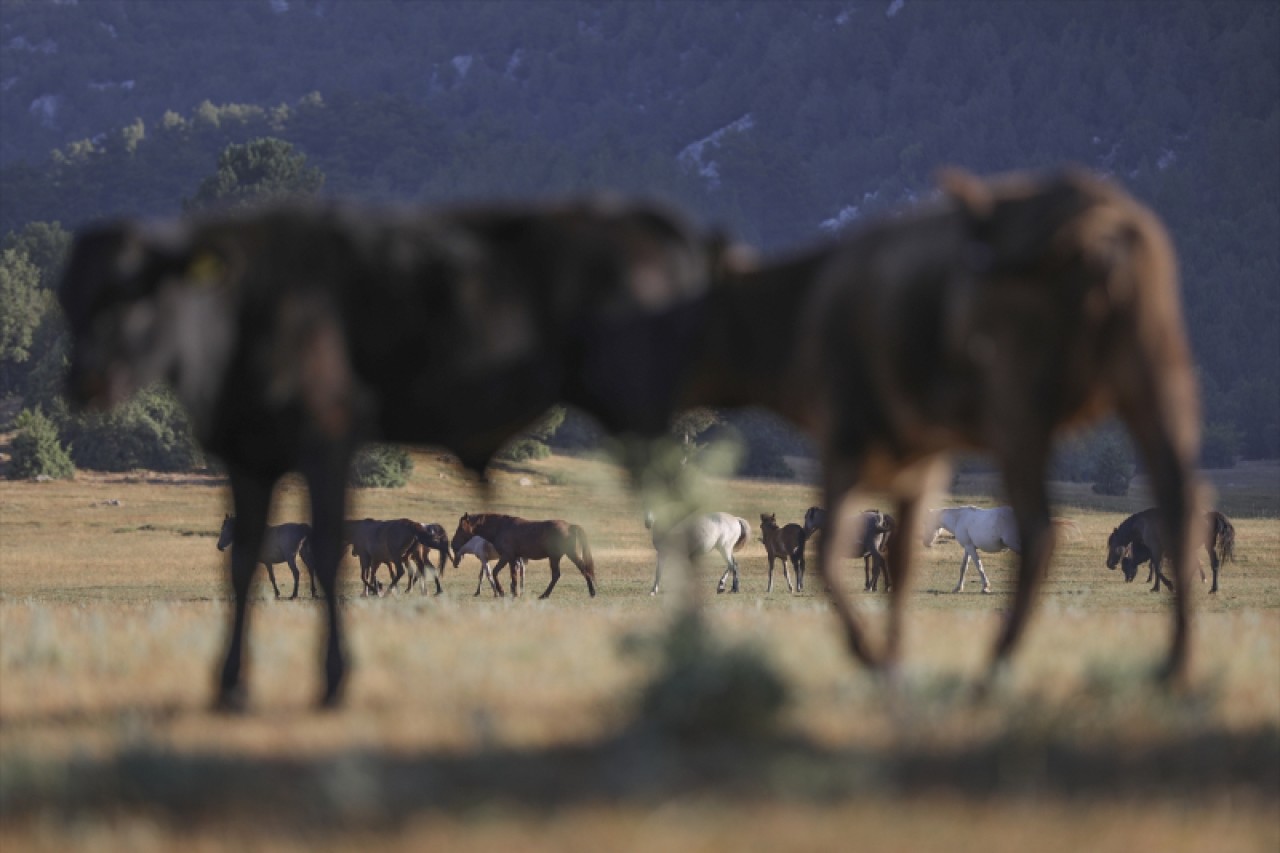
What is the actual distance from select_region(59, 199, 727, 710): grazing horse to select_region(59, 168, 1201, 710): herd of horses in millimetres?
11

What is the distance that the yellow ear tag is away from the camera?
7.34 meters

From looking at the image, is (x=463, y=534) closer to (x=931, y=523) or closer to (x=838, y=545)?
(x=931, y=523)

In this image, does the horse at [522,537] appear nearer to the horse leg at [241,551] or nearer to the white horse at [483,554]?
the white horse at [483,554]

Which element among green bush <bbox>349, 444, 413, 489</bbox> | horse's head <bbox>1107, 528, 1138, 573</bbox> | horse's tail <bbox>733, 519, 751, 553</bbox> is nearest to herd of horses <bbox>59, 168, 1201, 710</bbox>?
horse's tail <bbox>733, 519, 751, 553</bbox>

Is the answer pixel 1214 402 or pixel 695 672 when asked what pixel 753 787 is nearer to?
pixel 695 672

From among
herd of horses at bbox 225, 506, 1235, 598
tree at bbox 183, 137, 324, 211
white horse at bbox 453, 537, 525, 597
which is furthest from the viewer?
tree at bbox 183, 137, 324, 211

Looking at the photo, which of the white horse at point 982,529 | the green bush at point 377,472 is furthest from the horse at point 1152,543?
the green bush at point 377,472

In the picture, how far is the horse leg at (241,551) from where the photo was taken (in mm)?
7977

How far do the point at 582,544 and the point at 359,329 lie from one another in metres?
30.5

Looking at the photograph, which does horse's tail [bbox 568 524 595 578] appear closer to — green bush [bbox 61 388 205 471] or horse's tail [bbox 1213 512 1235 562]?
horse's tail [bbox 1213 512 1235 562]

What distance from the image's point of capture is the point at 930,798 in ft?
18.0

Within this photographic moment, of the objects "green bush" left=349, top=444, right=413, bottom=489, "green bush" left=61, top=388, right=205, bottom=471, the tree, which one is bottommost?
"green bush" left=349, top=444, right=413, bottom=489

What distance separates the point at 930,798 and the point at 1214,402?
17039 centimetres

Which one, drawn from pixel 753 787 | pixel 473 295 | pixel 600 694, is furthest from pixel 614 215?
pixel 753 787
